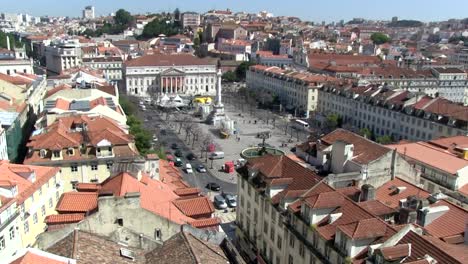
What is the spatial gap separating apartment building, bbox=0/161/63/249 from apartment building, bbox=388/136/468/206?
Result: 3561cm

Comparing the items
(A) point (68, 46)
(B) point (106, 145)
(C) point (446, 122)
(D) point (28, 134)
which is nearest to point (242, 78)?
(A) point (68, 46)

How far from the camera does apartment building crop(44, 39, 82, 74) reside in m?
171

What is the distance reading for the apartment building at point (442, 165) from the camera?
4397cm

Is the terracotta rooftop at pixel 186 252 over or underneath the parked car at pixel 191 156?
over

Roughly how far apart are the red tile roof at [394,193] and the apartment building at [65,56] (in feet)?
486

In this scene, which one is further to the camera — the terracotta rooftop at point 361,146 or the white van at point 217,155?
→ the white van at point 217,155

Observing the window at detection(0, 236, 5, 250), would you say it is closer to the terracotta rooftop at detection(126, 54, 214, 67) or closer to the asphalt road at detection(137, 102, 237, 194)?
the asphalt road at detection(137, 102, 237, 194)

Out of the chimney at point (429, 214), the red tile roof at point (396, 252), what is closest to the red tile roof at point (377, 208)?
the chimney at point (429, 214)

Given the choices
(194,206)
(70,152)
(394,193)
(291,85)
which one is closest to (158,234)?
(194,206)

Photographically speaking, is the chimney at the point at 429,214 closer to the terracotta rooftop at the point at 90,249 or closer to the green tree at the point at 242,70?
the terracotta rooftop at the point at 90,249

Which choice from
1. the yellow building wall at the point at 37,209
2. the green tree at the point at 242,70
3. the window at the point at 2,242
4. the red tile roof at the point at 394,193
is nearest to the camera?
the window at the point at 2,242

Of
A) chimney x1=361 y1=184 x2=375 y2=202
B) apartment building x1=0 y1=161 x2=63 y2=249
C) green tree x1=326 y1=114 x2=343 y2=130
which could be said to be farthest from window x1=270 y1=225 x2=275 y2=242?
green tree x1=326 y1=114 x2=343 y2=130

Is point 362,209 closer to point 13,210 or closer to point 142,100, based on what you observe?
point 13,210

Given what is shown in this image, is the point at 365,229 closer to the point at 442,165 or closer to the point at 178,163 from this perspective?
the point at 442,165
